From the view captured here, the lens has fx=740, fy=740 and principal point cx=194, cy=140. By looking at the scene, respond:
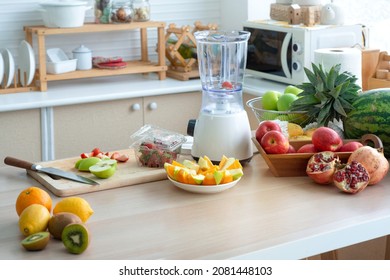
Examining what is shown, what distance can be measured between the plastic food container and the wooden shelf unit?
165cm

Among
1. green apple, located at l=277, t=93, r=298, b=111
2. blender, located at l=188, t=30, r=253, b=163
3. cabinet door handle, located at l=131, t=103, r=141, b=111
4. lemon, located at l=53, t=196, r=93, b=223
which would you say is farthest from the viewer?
cabinet door handle, located at l=131, t=103, r=141, b=111

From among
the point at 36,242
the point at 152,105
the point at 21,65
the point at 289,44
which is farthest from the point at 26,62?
the point at 36,242

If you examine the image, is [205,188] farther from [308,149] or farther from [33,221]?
[33,221]

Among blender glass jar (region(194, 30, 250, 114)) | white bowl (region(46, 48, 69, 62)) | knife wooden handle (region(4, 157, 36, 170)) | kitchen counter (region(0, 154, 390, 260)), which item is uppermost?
blender glass jar (region(194, 30, 250, 114))

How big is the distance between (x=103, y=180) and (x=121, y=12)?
202cm

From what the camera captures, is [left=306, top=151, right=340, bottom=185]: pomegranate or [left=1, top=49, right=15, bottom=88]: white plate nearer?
[left=306, top=151, right=340, bottom=185]: pomegranate

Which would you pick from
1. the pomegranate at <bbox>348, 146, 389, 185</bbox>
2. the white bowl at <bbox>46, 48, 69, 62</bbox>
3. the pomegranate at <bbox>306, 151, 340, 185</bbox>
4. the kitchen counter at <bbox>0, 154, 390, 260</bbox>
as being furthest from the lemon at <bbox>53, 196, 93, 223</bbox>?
the white bowl at <bbox>46, 48, 69, 62</bbox>

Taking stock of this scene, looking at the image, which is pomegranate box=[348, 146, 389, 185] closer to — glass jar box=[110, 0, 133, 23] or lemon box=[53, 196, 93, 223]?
lemon box=[53, 196, 93, 223]

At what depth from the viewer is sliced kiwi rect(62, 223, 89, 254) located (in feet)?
5.08

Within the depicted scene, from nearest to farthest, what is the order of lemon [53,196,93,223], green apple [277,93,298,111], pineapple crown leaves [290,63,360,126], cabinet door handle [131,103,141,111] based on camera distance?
lemon [53,196,93,223]
pineapple crown leaves [290,63,360,126]
green apple [277,93,298,111]
cabinet door handle [131,103,141,111]

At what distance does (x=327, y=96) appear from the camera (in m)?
2.25
